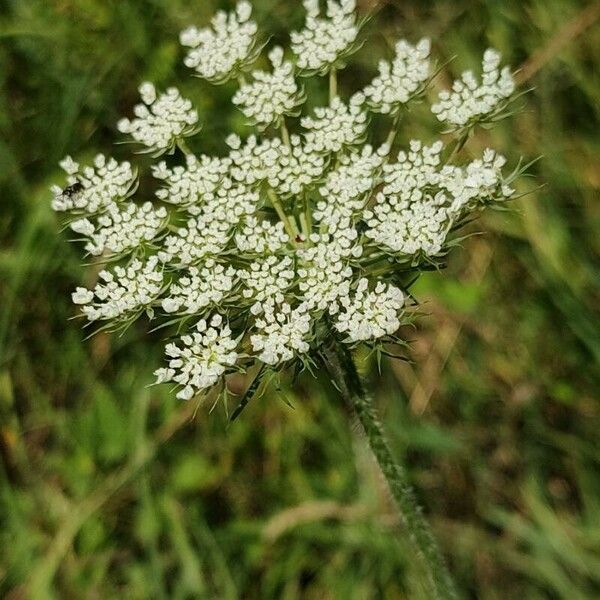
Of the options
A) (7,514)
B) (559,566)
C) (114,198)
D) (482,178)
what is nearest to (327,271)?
(482,178)

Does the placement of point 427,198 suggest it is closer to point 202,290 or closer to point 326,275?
point 326,275

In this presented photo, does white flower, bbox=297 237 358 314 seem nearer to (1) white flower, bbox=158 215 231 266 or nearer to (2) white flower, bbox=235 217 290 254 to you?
(2) white flower, bbox=235 217 290 254

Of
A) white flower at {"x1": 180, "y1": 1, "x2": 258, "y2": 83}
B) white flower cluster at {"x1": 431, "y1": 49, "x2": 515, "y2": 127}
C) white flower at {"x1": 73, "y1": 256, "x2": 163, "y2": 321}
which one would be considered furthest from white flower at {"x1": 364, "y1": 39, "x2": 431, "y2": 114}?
white flower at {"x1": 73, "y1": 256, "x2": 163, "y2": 321}

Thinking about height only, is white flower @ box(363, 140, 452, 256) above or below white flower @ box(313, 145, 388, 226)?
below

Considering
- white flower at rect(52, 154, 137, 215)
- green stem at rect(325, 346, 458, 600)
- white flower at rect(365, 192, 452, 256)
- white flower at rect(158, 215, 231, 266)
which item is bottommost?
green stem at rect(325, 346, 458, 600)

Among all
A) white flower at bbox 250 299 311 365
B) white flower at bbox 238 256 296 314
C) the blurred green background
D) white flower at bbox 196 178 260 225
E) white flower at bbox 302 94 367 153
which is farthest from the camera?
the blurred green background

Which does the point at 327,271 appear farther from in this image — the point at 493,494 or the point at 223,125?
the point at 493,494

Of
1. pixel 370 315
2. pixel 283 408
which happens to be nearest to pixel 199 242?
pixel 370 315
